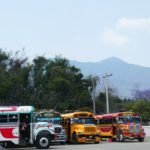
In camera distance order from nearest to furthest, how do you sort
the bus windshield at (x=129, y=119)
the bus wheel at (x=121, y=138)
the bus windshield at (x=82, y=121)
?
the bus windshield at (x=82, y=121) < the bus wheel at (x=121, y=138) < the bus windshield at (x=129, y=119)

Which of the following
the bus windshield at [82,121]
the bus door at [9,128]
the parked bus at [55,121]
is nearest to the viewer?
the bus door at [9,128]

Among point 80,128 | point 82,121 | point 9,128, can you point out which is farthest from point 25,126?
point 82,121

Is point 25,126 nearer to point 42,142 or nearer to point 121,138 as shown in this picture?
point 42,142

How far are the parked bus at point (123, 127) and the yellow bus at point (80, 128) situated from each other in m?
2.66

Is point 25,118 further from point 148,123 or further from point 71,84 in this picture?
point 148,123

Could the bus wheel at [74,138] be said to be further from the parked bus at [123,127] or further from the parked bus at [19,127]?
the parked bus at [19,127]

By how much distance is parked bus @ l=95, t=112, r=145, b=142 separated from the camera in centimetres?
3588

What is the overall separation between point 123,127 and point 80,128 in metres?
3.99

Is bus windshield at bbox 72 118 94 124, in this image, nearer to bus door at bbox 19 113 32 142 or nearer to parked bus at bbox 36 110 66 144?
parked bus at bbox 36 110 66 144

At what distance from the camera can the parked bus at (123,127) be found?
35.9m

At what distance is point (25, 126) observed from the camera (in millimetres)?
28188

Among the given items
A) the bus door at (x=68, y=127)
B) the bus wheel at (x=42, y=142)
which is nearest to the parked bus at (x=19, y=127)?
the bus wheel at (x=42, y=142)

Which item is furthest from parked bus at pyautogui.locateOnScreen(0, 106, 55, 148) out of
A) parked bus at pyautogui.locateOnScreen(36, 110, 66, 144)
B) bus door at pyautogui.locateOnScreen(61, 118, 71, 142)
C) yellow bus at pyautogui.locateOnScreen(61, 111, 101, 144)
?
bus door at pyautogui.locateOnScreen(61, 118, 71, 142)

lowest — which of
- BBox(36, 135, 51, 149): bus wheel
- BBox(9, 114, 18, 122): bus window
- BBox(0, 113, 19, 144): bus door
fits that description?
BBox(36, 135, 51, 149): bus wheel
